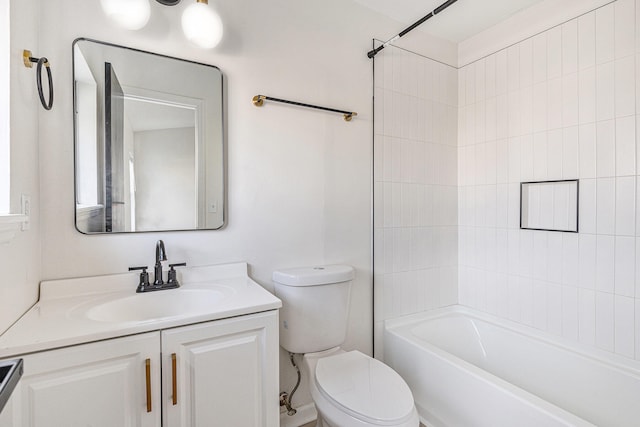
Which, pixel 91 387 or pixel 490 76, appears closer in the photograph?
pixel 91 387

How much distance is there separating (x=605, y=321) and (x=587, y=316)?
0.25ft

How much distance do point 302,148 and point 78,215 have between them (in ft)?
3.58

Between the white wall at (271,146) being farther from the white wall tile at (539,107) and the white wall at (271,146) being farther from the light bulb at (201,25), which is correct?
the white wall tile at (539,107)

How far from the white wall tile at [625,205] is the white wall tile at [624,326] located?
355 millimetres

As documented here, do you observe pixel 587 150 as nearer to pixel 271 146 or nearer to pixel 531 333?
pixel 531 333

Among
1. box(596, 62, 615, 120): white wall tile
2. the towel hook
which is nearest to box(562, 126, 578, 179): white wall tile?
box(596, 62, 615, 120): white wall tile

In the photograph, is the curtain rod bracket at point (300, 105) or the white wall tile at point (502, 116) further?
the white wall tile at point (502, 116)

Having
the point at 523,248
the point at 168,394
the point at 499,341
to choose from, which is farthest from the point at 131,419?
the point at 523,248

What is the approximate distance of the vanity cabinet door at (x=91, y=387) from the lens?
857mm

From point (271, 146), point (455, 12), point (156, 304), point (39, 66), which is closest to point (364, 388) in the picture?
point (156, 304)

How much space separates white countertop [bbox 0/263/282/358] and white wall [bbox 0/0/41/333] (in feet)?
0.20

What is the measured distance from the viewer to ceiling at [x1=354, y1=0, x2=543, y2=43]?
1951mm

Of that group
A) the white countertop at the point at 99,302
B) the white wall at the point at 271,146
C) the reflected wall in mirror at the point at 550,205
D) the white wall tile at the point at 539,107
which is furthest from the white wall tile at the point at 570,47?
the white countertop at the point at 99,302

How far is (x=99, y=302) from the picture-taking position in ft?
3.97
